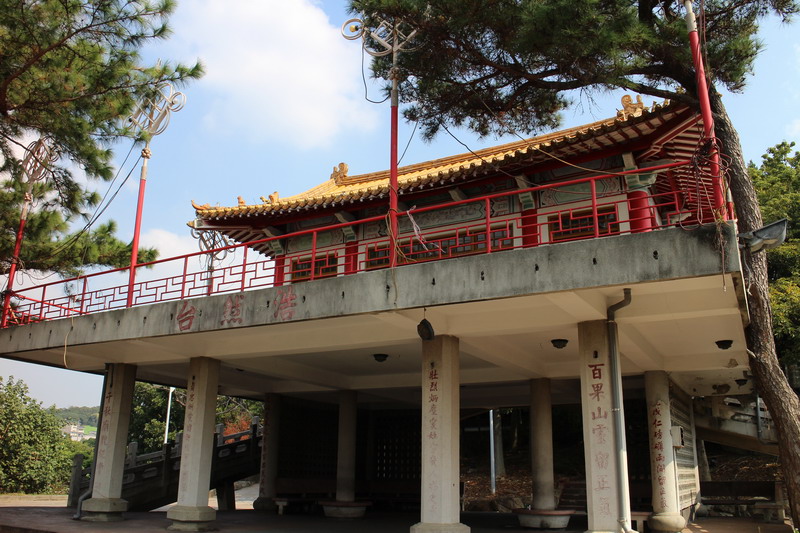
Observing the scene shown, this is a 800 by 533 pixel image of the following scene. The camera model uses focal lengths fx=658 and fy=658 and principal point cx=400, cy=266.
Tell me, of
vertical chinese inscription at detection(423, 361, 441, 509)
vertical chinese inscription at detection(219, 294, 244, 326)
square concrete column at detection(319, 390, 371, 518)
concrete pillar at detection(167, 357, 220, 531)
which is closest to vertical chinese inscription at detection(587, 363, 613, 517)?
vertical chinese inscription at detection(423, 361, 441, 509)

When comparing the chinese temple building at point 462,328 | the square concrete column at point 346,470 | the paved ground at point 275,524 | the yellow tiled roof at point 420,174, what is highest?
the yellow tiled roof at point 420,174

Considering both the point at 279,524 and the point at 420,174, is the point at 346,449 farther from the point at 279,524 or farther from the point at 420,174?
the point at 420,174

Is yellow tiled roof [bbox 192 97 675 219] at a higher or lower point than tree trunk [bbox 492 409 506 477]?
higher

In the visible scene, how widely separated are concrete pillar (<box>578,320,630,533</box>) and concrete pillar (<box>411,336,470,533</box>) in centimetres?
167

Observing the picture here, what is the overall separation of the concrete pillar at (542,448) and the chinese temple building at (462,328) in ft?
0.12

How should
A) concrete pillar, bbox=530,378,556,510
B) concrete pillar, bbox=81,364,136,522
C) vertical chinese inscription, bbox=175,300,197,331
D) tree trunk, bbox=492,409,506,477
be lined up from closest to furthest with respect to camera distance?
vertical chinese inscription, bbox=175,300,197,331, concrete pillar, bbox=530,378,556,510, concrete pillar, bbox=81,364,136,522, tree trunk, bbox=492,409,506,477

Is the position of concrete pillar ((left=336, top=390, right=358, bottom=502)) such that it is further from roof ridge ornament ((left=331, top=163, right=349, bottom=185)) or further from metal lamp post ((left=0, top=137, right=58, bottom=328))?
metal lamp post ((left=0, top=137, right=58, bottom=328))

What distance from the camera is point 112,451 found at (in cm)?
1192

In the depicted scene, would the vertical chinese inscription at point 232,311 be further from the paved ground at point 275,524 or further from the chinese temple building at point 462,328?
the paved ground at point 275,524

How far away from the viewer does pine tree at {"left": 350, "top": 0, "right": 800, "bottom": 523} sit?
8.20 metres

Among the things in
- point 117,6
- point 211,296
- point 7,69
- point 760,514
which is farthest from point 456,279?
point 760,514

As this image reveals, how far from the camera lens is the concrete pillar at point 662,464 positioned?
34.9 ft

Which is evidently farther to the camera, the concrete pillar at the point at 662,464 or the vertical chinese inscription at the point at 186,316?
the concrete pillar at the point at 662,464

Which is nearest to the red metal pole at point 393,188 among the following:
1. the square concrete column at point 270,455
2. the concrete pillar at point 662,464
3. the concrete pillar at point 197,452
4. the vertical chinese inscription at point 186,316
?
the vertical chinese inscription at point 186,316
